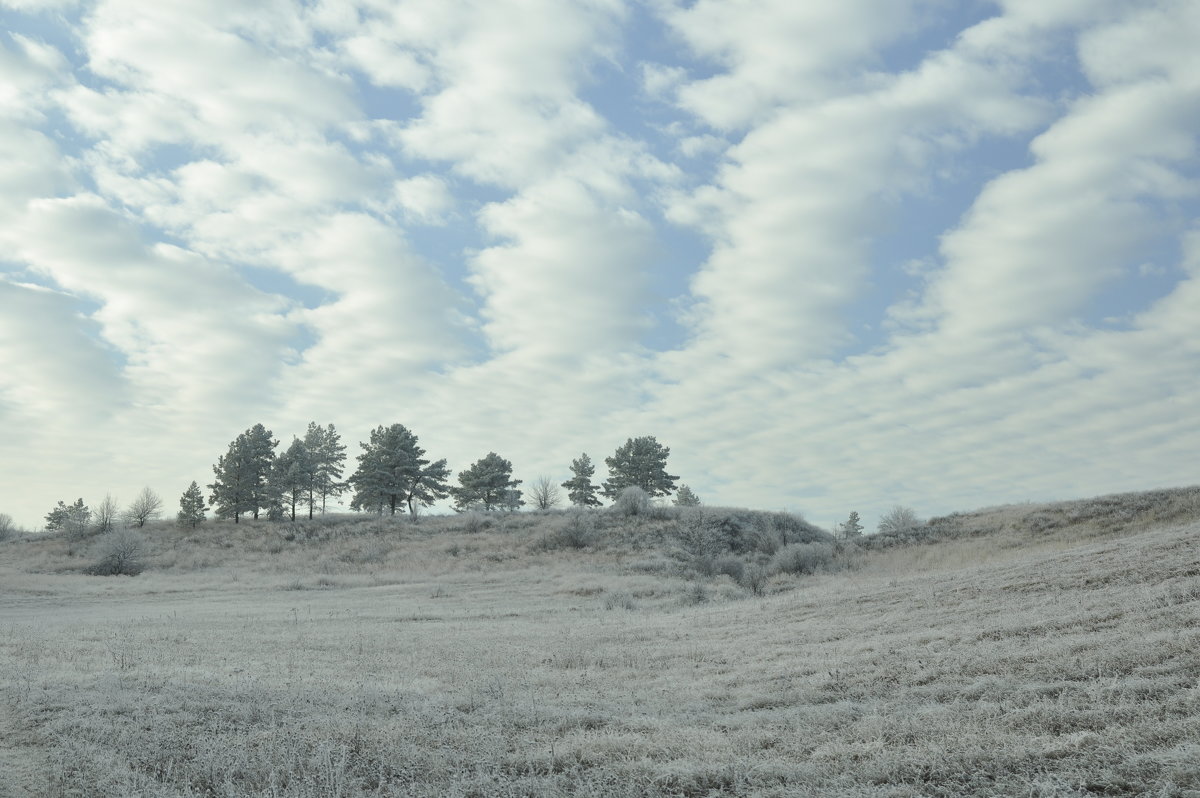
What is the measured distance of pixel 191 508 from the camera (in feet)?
221

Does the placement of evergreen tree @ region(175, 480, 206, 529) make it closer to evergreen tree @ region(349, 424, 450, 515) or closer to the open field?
evergreen tree @ region(349, 424, 450, 515)

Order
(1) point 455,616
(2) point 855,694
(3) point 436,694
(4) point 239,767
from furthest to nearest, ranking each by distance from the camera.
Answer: (1) point 455,616 → (3) point 436,694 → (2) point 855,694 → (4) point 239,767

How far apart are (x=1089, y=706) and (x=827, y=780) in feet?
10.6

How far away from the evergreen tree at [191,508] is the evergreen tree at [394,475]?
533 inches

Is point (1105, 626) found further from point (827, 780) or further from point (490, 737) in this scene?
point (490, 737)

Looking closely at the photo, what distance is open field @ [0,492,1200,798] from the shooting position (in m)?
7.05

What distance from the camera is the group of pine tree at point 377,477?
70500 mm

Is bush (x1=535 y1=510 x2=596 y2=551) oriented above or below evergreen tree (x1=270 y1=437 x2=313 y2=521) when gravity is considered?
below

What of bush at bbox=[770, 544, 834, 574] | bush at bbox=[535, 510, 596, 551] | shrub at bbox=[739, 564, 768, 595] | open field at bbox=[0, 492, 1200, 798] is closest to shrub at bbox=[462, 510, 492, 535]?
bush at bbox=[535, 510, 596, 551]

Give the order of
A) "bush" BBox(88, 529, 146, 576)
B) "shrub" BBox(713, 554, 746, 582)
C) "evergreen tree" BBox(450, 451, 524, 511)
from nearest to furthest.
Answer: "shrub" BBox(713, 554, 746, 582)
"bush" BBox(88, 529, 146, 576)
"evergreen tree" BBox(450, 451, 524, 511)

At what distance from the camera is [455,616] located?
24.9m

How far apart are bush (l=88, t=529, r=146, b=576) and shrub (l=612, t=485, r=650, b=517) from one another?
3214cm

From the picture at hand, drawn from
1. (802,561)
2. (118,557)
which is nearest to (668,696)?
(802,561)

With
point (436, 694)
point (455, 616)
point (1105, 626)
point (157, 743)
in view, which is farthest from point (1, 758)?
point (455, 616)
